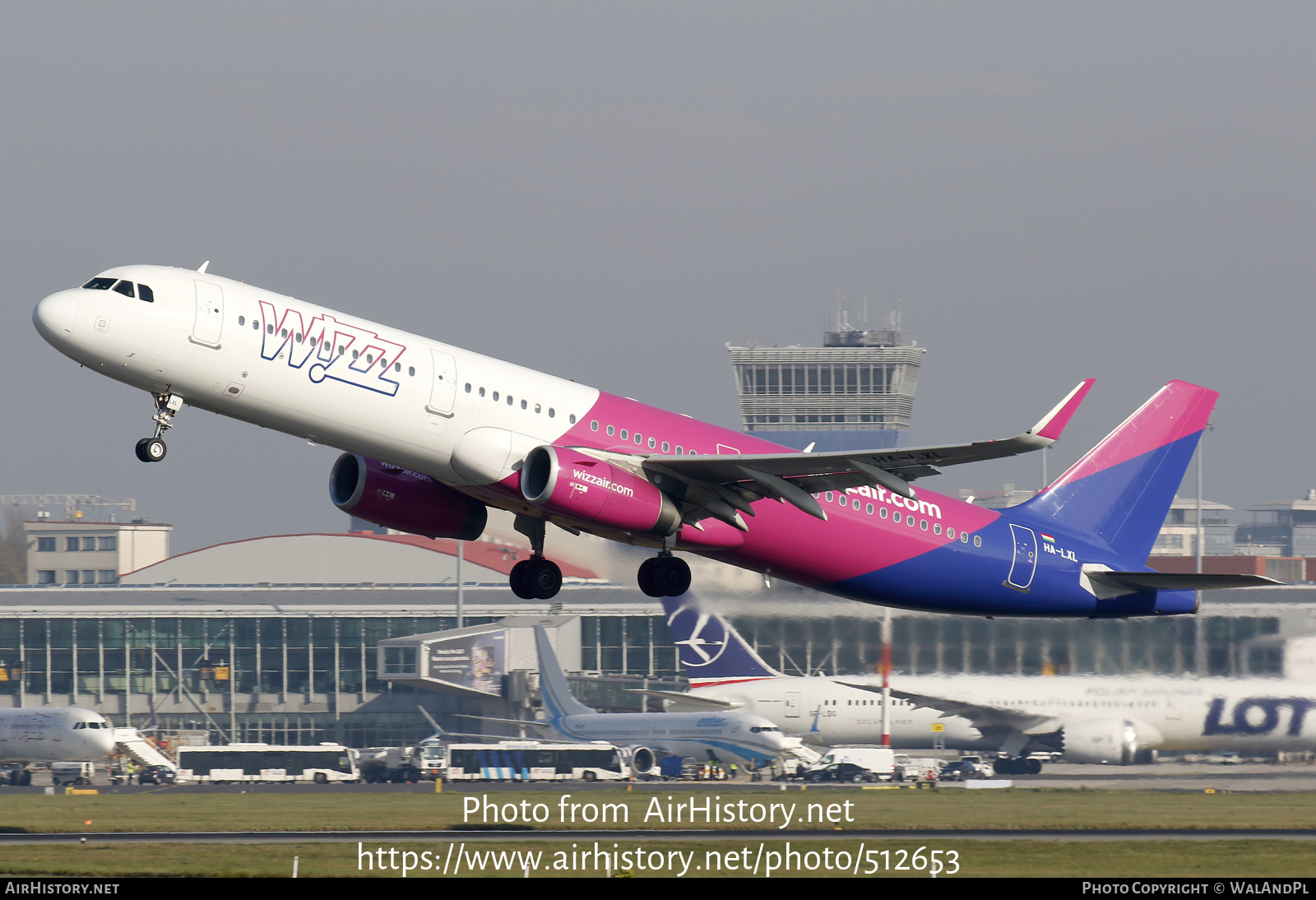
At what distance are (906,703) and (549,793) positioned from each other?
1621 cm

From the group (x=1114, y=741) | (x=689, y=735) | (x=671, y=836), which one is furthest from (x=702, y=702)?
(x=671, y=836)

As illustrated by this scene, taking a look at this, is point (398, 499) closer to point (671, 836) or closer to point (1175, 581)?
point (671, 836)

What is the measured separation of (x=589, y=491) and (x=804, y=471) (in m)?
4.29

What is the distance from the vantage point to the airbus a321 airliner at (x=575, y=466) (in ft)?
90.7

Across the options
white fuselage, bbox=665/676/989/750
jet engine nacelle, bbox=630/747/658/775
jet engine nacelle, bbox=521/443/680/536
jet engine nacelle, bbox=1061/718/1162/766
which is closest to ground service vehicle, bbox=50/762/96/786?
jet engine nacelle, bbox=630/747/658/775

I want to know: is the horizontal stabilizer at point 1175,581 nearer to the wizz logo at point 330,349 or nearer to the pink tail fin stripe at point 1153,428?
the pink tail fin stripe at point 1153,428

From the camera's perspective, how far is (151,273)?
27828 millimetres

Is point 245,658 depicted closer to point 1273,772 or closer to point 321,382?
point 1273,772

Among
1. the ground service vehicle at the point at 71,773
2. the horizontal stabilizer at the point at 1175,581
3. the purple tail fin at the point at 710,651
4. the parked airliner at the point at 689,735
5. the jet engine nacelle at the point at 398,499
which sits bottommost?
the ground service vehicle at the point at 71,773

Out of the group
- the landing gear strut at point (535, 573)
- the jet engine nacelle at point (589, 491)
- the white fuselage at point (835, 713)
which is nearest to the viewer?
the jet engine nacelle at point (589, 491)

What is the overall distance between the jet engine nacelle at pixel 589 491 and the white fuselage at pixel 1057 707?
28597mm

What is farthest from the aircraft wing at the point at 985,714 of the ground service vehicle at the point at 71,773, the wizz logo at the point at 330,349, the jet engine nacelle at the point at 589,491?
the wizz logo at the point at 330,349
